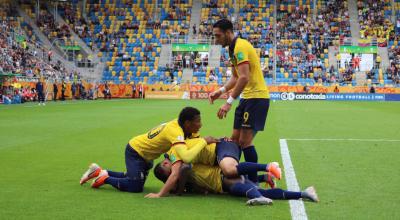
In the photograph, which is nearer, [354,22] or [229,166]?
[229,166]

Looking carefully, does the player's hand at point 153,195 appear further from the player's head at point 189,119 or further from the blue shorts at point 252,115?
the blue shorts at point 252,115

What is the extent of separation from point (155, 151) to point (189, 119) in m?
0.72

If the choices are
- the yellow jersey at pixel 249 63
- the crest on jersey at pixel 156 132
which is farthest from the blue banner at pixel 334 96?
the crest on jersey at pixel 156 132

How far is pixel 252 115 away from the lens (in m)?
8.13

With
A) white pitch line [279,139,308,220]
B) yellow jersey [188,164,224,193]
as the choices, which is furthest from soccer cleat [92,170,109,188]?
white pitch line [279,139,308,220]

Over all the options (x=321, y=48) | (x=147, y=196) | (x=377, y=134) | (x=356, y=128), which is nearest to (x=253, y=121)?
(x=147, y=196)

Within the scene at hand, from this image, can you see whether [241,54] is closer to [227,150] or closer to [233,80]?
[233,80]

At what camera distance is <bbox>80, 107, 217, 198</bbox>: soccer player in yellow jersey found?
7.29 meters

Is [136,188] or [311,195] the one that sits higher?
[311,195]

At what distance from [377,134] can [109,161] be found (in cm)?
906

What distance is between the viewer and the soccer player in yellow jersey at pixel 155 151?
7285 millimetres

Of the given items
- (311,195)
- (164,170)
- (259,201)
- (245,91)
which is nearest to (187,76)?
(245,91)

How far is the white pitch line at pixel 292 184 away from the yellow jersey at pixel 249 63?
4.25 ft

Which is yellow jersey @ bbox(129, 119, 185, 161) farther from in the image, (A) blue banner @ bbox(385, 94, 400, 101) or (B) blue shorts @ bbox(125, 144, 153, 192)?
(A) blue banner @ bbox(385, 94, 400, 101)
